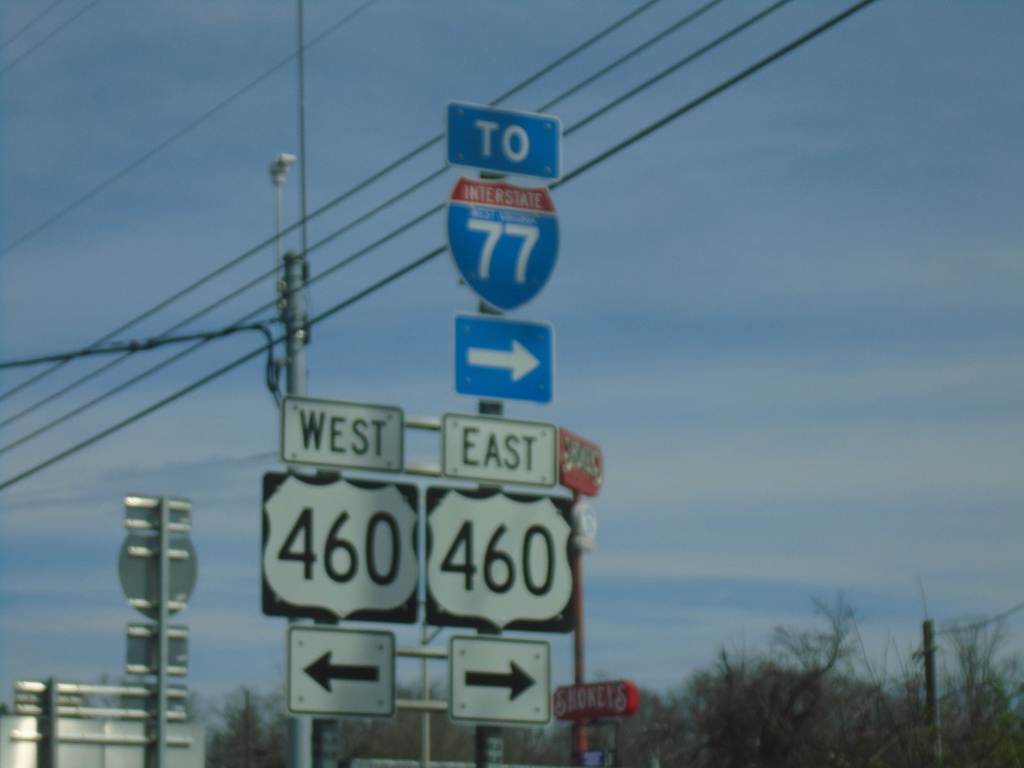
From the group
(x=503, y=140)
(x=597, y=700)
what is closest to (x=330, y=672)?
(x=503, y=140)

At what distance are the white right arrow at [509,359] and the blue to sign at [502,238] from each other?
24 centimetres

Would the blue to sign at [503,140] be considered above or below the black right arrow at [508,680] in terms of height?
above

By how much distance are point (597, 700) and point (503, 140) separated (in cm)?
3716

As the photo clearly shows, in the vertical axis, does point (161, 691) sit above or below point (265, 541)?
below

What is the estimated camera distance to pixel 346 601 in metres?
6.83

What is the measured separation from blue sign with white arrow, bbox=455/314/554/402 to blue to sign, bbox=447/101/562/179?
869mm

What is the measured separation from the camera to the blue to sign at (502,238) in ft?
25.7

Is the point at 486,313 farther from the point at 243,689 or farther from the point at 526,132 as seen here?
the point at 243,689

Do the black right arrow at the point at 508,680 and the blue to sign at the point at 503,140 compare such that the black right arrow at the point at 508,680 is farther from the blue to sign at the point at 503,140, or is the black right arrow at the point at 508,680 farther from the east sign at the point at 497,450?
the blue to sign at the point at 503,140

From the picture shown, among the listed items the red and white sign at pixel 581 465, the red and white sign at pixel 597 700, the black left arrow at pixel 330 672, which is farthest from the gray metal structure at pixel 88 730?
the red and white sign at pixel 581 465

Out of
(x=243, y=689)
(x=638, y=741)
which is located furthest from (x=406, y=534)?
(x=638, y=741)

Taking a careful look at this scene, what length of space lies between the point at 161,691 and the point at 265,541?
3184 mm

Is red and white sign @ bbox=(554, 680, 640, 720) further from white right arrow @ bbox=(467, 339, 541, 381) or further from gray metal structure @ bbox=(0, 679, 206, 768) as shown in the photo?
white right arrow @ bbox=(467, 339, 541, 381)

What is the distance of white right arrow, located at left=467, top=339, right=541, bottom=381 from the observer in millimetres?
7680
